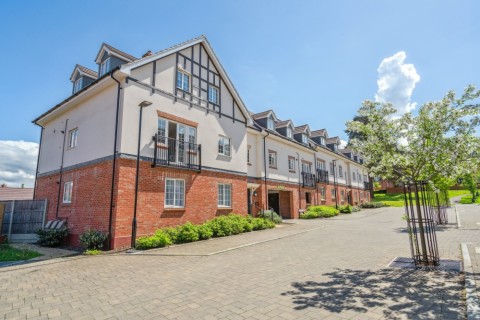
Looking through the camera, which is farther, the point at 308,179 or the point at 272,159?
the point at 308,179

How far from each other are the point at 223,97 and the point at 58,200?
1063 centimetres

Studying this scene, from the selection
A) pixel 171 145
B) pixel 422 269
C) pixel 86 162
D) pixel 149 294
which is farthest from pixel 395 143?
pixel 86 162

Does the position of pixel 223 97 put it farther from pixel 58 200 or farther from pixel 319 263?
pixel 319 263

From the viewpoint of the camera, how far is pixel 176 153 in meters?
13.4

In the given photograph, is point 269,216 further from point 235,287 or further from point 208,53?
point 235,287

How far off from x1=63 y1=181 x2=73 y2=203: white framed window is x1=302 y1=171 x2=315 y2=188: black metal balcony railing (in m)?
18.6

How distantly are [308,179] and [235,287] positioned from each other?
21855mm

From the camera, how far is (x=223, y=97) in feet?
56.0

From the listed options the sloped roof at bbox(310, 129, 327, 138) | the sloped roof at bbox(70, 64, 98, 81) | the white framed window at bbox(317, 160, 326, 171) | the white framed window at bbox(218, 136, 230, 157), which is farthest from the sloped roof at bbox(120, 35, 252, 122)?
the sloped roof at bbox(310, 129, 327, 138)

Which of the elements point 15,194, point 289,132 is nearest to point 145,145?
point 289,132

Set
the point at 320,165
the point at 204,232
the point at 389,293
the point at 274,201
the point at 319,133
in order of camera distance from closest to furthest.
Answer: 1. the point at 389,293
2. the point at 204,232
3. the point at 274,201
4. the point at 320,165
5. the point at 319,133

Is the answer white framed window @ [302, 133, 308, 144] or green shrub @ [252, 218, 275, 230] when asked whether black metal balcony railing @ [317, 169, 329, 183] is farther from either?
green shrub @ [252, 218, 275, 230]

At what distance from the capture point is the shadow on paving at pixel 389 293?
439 centimetres

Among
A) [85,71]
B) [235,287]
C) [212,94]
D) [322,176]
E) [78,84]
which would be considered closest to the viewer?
[235,287]
